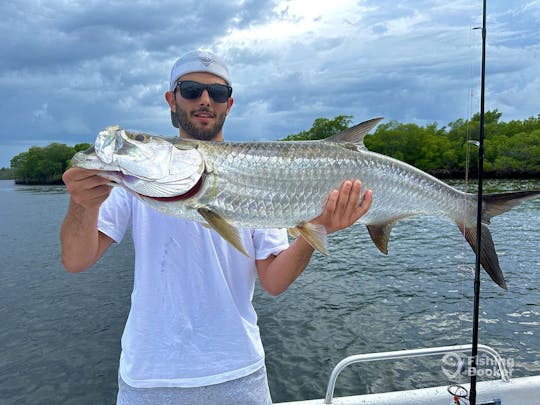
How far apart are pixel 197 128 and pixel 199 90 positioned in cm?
23

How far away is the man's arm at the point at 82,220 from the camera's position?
2.11 m

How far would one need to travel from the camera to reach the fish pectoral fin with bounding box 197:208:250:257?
2170 mm

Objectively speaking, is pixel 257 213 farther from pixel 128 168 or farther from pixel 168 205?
pixel 128 168

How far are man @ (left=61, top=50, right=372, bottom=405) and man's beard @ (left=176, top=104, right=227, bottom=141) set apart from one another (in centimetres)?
55

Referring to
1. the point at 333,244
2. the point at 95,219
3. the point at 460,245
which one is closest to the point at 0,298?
the point at 333,244

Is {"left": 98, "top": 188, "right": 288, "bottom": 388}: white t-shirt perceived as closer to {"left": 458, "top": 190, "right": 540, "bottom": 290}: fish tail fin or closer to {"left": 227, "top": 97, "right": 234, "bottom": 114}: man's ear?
{"left": 227, "top": 97, "right": 234, "bottom": 114}: man's ear

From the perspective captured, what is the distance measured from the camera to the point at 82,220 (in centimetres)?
232

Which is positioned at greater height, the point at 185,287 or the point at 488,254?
the point at 488,254

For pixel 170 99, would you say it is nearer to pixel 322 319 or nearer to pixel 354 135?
pixel 354 135

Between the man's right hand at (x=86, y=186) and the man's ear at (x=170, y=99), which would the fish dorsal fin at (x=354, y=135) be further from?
the man's right hand at (x=86, y=186)

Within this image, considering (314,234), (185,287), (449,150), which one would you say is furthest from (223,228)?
(449,150)

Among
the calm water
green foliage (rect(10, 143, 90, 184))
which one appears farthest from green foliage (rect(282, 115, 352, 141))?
the calm water

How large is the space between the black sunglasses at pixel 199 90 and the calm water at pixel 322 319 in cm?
672

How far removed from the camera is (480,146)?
4008 millimetres
